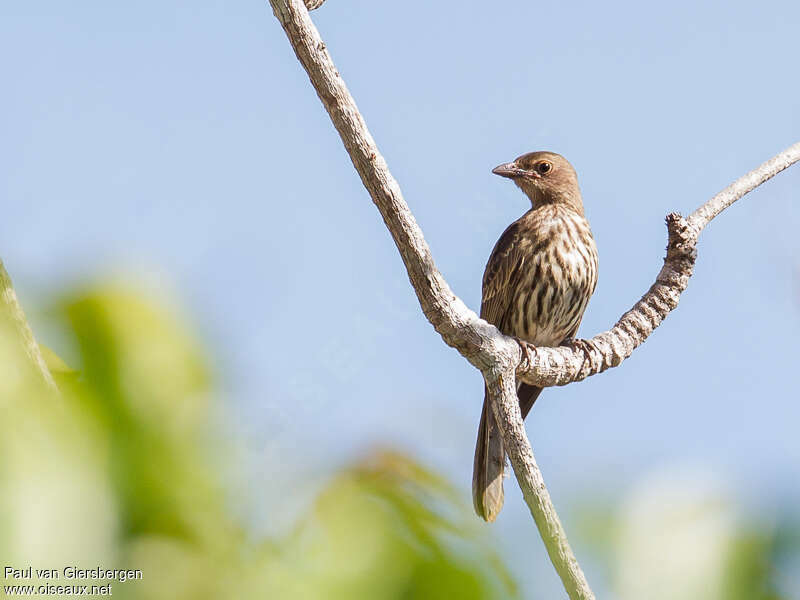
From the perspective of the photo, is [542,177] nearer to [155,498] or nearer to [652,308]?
[652,308]

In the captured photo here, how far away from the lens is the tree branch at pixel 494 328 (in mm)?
2975

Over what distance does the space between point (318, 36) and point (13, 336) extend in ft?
5.77

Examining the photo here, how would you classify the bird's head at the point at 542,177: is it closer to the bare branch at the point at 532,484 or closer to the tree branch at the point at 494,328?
the tree branch at the point at 494,328

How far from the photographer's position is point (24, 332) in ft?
4.84

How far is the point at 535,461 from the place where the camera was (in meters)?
3.38

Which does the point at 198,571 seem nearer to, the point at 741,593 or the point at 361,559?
the point at 361,559

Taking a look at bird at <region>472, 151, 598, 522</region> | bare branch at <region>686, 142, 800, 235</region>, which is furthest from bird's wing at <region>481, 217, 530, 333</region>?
bare branch at <region>686, 142, 800, 235</region>

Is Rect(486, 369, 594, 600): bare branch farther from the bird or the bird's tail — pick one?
the bird

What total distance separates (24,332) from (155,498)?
314 millimetres

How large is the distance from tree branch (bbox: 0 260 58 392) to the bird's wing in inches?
166

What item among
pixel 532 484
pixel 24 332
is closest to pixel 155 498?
pixel 24 332

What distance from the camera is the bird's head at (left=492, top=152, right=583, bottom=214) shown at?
626 centimetres

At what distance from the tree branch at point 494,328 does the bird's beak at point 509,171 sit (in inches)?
78.1

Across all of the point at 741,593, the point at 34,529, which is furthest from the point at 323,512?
the point at 741,593
